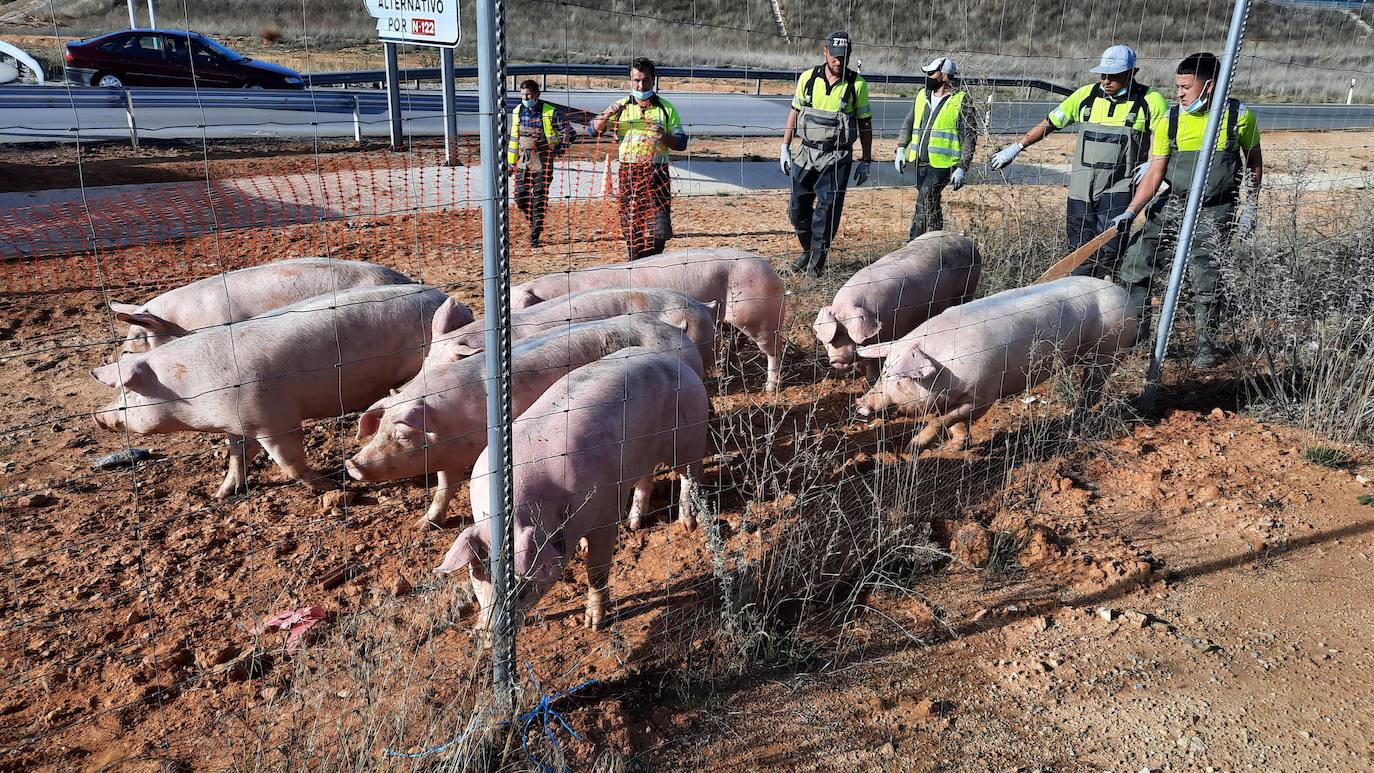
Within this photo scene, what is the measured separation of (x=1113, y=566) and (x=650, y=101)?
5477 mm

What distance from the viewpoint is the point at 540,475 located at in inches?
143

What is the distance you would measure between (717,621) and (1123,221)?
4.39 m

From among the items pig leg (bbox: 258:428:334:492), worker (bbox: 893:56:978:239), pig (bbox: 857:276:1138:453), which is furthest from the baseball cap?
pig leg (bbox: 258:428:334:492)

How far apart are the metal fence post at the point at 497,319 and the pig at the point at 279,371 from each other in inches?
70.4

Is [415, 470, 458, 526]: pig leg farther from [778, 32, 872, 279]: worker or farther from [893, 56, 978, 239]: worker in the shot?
[893, 56, 978, 239]: worker

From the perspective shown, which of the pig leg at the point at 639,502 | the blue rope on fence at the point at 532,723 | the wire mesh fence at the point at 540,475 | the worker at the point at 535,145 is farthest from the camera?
the worker at the point at 535,145

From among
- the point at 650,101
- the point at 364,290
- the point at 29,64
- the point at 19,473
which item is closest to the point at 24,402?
the point at 19,473

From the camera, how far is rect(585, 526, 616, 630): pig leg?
3828 millimetres

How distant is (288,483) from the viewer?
520 centimetres

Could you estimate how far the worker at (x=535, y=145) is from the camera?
368 inches

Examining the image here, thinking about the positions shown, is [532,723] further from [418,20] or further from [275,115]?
[275,115]

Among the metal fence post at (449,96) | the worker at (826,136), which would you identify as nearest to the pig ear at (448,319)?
the worker at (826,136)

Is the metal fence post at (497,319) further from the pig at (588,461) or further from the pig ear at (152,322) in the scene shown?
the pig ear at (152,322)

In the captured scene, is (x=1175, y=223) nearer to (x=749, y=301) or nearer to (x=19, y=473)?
(x=749, y=301)
